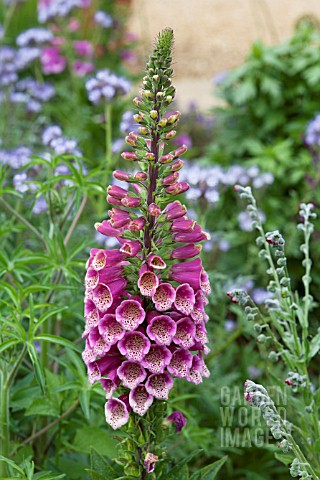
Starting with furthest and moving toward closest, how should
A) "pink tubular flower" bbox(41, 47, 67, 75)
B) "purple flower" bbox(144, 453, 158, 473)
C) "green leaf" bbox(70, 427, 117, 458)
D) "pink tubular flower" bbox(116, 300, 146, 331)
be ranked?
1. "pink tubular flower" bbox(41, 47, 67, 75)
2. "green leaf" bbox(70, 427, 117, 458)
3. "purple flower" bbox(144, 453, 158, 473)
4. "pink tubular flower" bbox(116, 300, 146, 331)

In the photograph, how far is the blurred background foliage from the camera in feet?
7.24

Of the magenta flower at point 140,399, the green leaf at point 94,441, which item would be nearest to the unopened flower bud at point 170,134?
the magenta flower at point 140,399

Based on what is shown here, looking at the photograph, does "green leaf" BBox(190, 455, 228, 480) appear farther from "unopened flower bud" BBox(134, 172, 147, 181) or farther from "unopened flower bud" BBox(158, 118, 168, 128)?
"unopened flower bud" BBox(158, 118, 168, 128)

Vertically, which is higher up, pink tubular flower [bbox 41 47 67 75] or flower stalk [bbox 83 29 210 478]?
pink tubular flower [bbox 41 47 67 75]

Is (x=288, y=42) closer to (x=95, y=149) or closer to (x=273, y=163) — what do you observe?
(x=273, y=163)

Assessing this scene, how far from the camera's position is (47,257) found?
2219 millimetres

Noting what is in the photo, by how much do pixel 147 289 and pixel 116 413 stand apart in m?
0.30

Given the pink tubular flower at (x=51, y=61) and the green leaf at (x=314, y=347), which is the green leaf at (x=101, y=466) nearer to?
the green leaf at (x=314, y=347)

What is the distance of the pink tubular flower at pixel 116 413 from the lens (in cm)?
167

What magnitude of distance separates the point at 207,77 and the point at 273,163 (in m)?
5.18

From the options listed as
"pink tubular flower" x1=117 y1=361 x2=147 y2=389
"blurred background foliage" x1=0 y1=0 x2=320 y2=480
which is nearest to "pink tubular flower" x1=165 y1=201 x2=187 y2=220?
"pink tubular flower" x1=117 y1=361 x2=147 y2=389

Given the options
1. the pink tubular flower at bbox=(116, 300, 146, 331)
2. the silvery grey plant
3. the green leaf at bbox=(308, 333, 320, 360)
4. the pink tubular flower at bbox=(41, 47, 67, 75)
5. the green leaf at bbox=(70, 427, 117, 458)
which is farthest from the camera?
the pink tubular flower at bbox=(41, 47, 67, 75)

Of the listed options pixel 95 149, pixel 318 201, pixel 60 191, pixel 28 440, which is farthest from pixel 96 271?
pixel 95 149

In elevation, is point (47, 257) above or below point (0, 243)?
below
